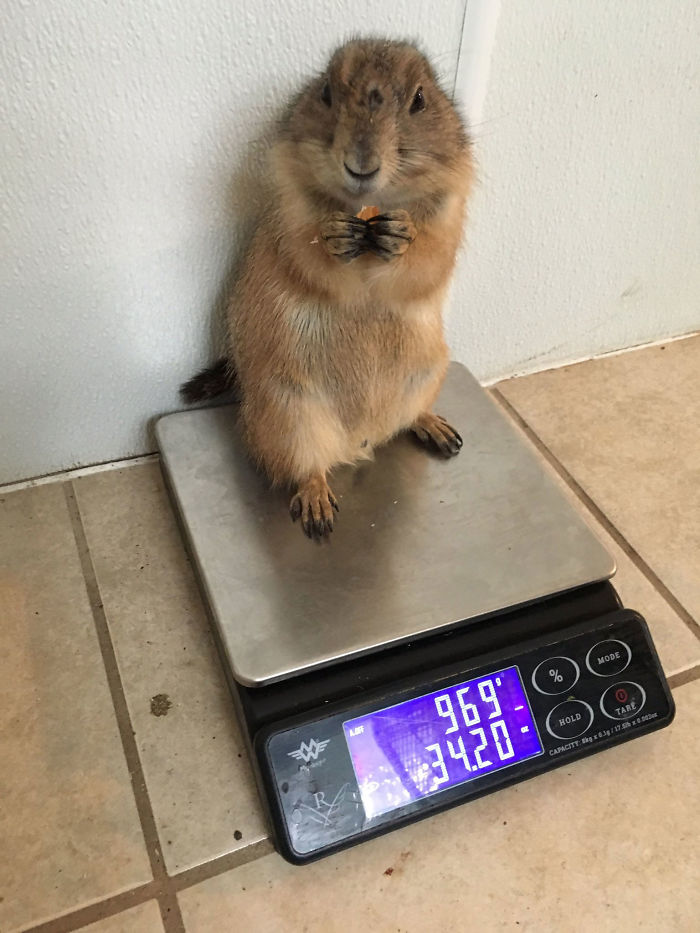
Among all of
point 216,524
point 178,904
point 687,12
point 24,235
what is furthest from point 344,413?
point 687,12

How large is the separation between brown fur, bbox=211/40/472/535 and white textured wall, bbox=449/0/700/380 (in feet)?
0.59

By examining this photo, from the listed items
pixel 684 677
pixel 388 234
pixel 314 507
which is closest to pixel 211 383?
pixel 314 507

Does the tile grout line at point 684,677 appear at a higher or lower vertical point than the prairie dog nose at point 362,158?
lower

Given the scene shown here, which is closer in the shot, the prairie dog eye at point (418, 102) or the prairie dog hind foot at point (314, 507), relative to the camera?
the prairie dog eye at point (418, 102)

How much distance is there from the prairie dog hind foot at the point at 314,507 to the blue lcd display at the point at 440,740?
258mm

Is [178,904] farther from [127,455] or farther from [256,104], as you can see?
[256,104]

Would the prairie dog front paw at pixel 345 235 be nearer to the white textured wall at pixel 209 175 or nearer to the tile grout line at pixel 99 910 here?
the white textured wall at pixel 209 175

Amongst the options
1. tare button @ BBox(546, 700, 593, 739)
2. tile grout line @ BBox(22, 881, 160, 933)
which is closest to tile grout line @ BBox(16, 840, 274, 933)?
tile grout line @ BBox(22, 881, 160, 933)

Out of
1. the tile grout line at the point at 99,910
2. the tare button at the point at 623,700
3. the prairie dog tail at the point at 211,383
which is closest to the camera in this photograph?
the tile grout line at the point at 99,910

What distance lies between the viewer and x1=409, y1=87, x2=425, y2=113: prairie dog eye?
2.67 feet

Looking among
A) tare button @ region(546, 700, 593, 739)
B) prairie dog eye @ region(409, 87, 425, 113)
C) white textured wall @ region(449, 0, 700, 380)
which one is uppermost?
prairie dog eye @ region(409, 87, 425, 113)

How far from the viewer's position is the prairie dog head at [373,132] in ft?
2.52

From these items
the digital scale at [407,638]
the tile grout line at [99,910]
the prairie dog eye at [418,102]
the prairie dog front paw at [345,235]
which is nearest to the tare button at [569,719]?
the digital scale at [407,638]

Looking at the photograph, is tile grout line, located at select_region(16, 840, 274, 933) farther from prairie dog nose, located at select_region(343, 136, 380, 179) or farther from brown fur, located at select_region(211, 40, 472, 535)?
prairie dog nose, located at select_region(343, 136, 380, 179)
